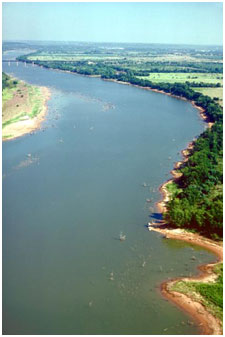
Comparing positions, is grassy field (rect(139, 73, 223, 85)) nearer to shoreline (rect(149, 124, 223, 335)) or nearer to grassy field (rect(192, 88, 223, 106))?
grassy field (rect(192, 88, 223, 106))

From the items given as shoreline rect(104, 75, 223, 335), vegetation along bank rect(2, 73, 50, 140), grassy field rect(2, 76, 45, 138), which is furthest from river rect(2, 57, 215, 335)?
grassy field rect(2, 76, 45, 138)

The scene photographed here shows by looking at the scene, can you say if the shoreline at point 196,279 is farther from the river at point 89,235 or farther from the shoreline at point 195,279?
the river at point 89,235

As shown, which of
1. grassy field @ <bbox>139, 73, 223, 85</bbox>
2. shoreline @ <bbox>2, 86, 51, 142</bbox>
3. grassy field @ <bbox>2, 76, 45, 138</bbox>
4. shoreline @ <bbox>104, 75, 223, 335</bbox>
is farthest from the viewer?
grassy field @ <bbox>139, 73, 223, 85</bbox>

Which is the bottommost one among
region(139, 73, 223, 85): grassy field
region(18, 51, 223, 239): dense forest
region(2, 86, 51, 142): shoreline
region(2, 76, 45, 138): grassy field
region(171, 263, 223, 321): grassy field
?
region(171, 263, 223, 321): grassy field

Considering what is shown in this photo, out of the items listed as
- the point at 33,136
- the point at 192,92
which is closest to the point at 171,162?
the point at 33,136

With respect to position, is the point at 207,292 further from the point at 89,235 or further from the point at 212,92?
the point at 212,92
